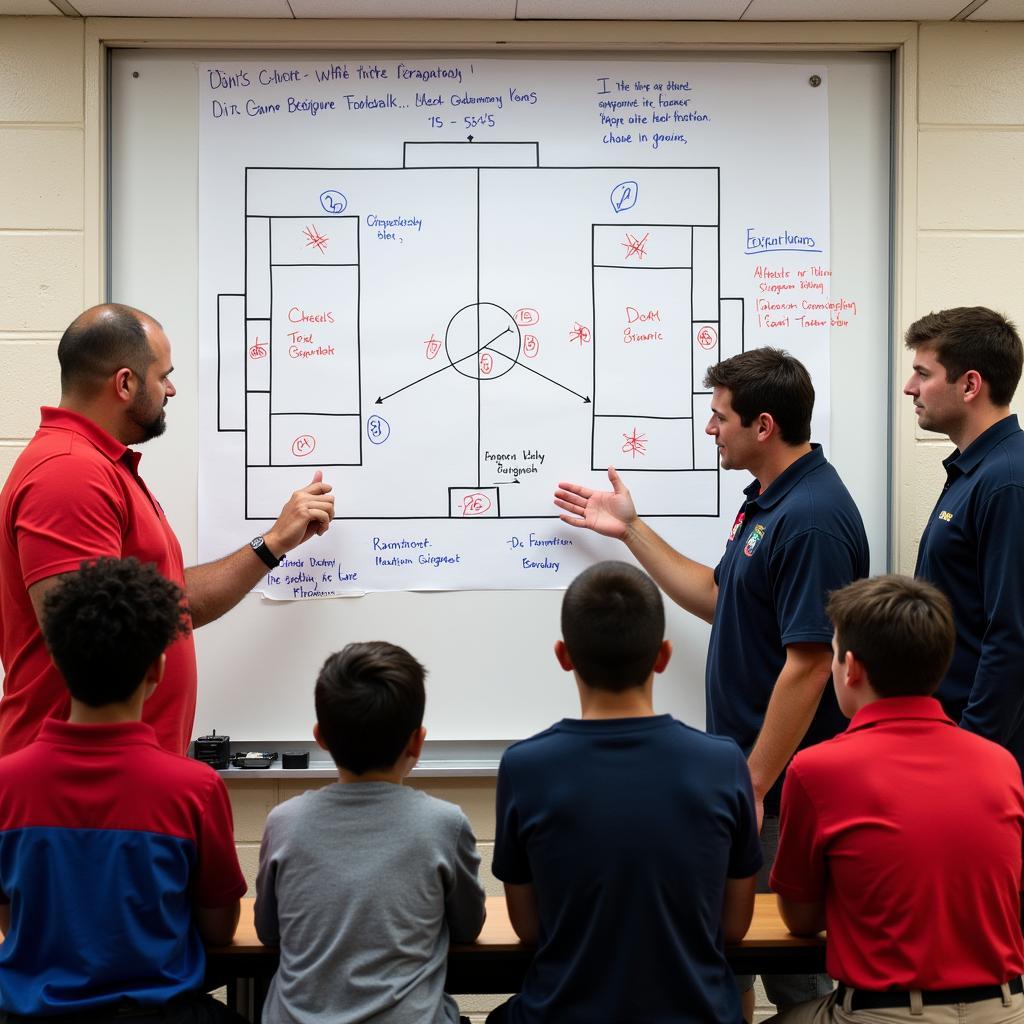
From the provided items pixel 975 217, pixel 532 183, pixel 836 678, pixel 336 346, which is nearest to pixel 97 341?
pixel 336 346

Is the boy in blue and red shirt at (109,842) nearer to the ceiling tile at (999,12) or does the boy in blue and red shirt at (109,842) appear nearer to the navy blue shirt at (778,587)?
the navy blue shirt at (778,587)

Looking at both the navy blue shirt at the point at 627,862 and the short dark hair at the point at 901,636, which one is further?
the short dark hair at the point at 901,636

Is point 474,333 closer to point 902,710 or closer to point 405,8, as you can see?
point 405,8

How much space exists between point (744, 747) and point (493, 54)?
1.92m

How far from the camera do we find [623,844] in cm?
147

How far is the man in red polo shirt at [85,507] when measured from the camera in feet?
6.48

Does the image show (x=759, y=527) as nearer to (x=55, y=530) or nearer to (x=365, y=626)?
(x=365, y=626)

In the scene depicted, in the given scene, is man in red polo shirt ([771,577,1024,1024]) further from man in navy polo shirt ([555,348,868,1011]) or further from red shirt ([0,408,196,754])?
red shirt ([0,408,196,754])

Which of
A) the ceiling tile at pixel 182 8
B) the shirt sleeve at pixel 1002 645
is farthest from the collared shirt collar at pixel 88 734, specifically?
the ceiling tile at pixel 182 8

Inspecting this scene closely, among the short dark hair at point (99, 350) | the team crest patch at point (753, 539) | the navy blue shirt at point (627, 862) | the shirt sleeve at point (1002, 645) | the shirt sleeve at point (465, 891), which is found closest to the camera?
the navy blue shirt at point (627, 862)

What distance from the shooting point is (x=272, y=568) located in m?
2.68

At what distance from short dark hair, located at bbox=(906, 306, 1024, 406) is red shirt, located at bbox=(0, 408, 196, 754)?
179 cm

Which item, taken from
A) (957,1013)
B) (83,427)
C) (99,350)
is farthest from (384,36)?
(957,1013)

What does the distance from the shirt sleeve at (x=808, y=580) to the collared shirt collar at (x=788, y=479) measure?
16cm
